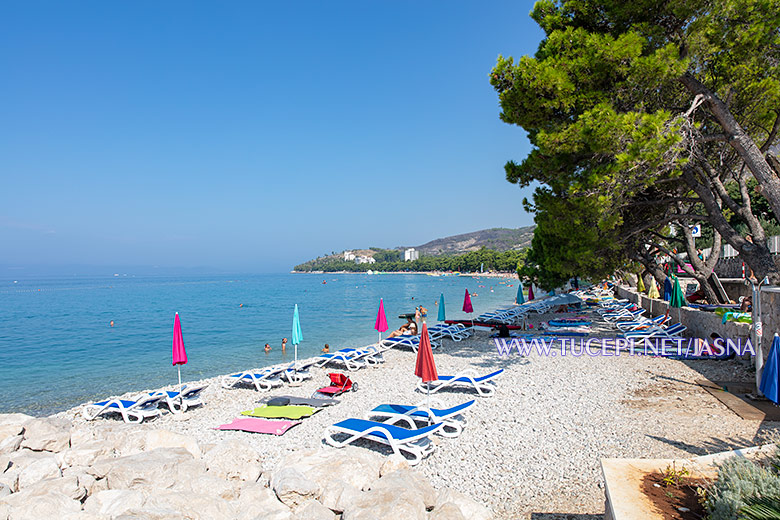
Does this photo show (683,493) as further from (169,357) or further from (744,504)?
(169,357)

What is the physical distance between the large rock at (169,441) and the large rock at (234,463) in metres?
0.67

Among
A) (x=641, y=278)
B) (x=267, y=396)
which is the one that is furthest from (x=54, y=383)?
(x=641, y=278)

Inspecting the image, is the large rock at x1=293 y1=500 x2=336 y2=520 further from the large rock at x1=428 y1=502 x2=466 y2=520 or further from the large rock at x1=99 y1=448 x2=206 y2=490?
the large rock at x1=99 y1=448 x2=206 y2=490

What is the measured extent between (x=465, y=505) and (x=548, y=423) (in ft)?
9.95

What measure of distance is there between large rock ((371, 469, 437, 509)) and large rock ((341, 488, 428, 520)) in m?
0.05

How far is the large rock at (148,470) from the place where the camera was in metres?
4.76

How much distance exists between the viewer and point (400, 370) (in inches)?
448

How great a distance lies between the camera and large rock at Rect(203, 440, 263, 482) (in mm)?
5105

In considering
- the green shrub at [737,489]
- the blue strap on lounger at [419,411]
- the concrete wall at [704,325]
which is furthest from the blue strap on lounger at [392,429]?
the concrete wall at [704,325]

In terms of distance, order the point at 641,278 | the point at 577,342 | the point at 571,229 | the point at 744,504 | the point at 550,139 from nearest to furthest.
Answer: the point at 744,504, the point at 550,139, the point at 571,229, the point at 577,342, the point at 641,278

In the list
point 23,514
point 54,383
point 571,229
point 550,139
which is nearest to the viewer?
point 23,514

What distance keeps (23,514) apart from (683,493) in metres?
5.43

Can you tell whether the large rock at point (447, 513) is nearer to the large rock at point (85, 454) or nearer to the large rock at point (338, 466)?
the large rock at point (338, 466)

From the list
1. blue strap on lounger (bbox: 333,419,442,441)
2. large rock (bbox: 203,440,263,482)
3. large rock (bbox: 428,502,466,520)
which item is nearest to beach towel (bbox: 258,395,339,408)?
blue strap on lounger (bbox: 333,419,442,441)
